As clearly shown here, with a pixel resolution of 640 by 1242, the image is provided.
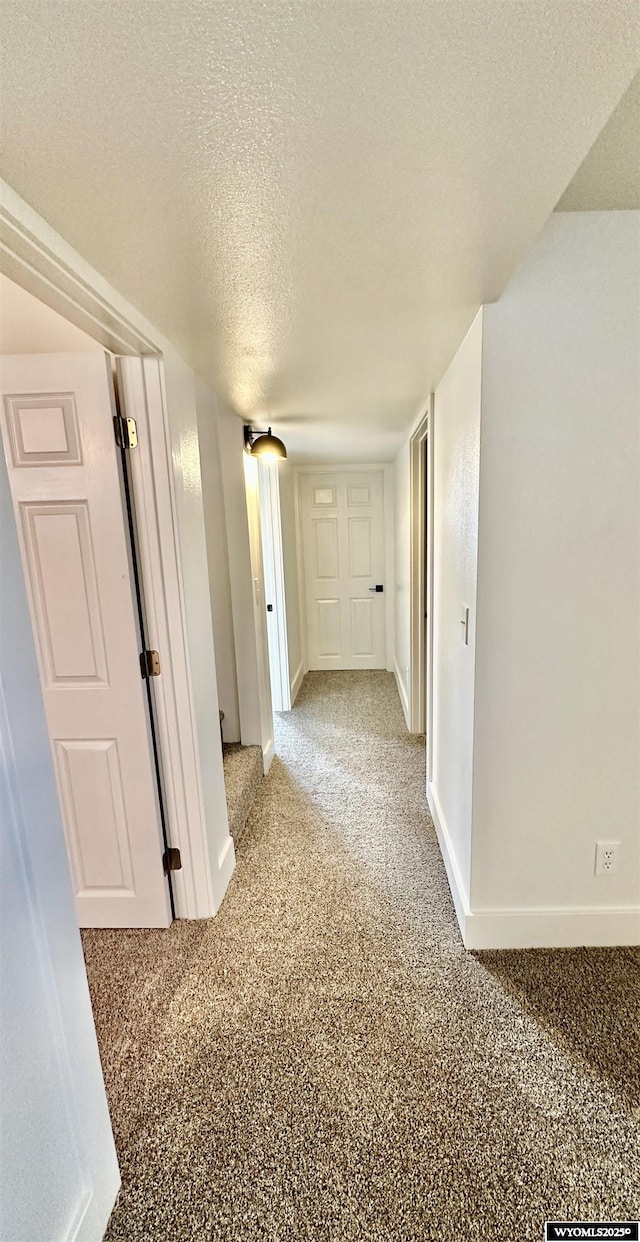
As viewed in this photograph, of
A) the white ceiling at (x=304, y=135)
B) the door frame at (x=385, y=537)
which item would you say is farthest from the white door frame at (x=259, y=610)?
the door frame at (x=385, y=537)

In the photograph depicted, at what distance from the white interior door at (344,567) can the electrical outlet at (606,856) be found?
340 centimetres

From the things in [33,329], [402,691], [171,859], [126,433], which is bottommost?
[402,691]

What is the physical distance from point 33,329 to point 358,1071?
7.31 ft

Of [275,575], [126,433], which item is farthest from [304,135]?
[275,575]

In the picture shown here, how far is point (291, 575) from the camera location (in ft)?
14.1

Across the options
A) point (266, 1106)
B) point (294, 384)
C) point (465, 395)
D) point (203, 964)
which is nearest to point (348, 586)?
point (294, 384)

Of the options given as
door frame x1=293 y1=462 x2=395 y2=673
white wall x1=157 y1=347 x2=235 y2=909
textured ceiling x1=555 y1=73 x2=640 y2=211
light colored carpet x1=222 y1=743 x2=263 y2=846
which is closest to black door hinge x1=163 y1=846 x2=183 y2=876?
white wall x1=157 y1=347 x2=235 y2=909

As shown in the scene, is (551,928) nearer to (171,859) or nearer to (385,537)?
(171,859)

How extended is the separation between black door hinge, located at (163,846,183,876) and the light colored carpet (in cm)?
48

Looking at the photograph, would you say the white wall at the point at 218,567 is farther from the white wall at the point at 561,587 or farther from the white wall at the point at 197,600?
the white wall at the point at 561,587

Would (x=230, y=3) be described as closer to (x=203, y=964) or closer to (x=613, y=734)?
(x=613, y=734)

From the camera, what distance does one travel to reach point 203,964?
1.58 metres

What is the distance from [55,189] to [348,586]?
400cm

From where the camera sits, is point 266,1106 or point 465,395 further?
point 465,395
